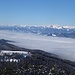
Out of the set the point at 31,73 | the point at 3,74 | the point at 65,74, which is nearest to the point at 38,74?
the point at 31,73

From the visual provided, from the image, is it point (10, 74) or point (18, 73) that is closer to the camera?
point (10, 74)

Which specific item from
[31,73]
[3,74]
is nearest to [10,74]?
[3,74]

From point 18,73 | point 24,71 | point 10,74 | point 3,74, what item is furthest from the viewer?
point 24,71

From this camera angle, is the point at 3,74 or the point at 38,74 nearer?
the point at 3,74

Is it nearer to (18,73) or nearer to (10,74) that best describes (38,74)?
(18,73)

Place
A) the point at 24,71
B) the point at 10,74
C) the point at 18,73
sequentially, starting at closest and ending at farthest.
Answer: the point at 10,74
the point at 18,73
the point at 24,71

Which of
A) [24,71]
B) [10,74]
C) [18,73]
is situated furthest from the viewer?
[24,71]

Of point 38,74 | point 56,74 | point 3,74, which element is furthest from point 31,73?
point 3,74

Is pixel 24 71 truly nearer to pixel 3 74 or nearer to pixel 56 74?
pixel 56 74
